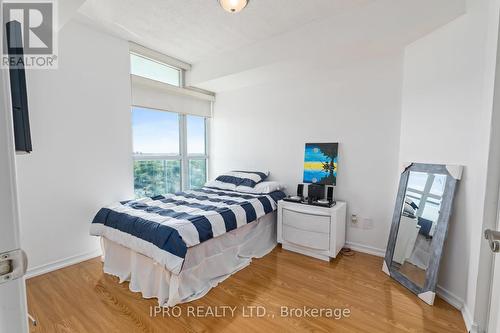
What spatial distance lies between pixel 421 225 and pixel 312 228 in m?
1.04

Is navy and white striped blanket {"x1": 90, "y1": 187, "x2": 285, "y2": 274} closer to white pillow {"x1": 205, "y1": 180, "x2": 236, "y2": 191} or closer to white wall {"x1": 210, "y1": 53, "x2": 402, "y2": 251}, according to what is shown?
white pillow {"x1": 205, "y1": 180, "x2": 236, "y2": 191}

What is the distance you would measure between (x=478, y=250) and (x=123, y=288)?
112 inches

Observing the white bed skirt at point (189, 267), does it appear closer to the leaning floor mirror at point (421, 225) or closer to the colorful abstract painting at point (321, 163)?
the colorful abstract painting at point (321, 163)

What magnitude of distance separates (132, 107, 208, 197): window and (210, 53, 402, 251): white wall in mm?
918

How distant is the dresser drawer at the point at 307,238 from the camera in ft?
8.59

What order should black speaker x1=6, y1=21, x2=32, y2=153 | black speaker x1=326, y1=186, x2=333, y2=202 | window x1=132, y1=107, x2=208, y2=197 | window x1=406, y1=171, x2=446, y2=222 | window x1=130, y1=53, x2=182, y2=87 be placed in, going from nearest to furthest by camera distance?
black speaker x1=6, y1=21, x2=32, y2=153
window x1=406, y1=171, x2=446, y2=222
black speaker x1=326, y1=186, x2=333, y2=202
window x1=130, y1=53, x2=182, y2=87
window x1=132, y1=107, x2=208, y2=197

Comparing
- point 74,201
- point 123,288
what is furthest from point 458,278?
point 74,201

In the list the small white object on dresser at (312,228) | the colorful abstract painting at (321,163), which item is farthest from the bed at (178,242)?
the colorful abstract painting at (321,163)

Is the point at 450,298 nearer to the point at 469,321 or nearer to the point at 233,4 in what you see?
the point at 469,321

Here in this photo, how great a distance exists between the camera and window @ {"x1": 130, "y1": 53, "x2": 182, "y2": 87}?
3168 millimetres

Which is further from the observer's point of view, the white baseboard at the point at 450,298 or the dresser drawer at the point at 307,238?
the dresser drawer at the point at 307,238

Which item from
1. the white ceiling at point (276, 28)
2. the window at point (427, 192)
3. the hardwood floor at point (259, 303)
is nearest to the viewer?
the hardwood floor at point (259, 303)

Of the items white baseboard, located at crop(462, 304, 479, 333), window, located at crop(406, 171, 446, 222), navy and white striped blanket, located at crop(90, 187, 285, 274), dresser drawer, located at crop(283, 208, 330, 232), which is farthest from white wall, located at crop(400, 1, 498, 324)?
navy and white striped blanket, located at crop(90, 187, 285, 274)

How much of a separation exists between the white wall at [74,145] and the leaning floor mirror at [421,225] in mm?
3258
